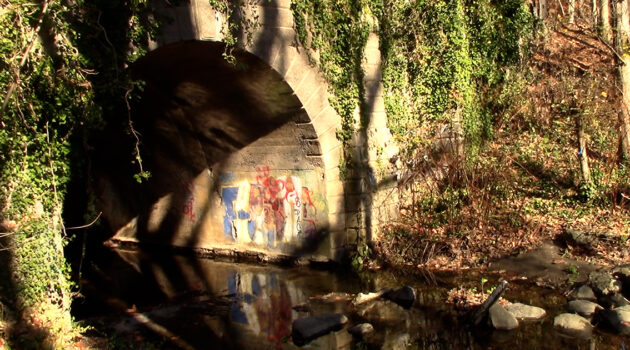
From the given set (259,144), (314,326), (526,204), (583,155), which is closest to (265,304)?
(314,326)

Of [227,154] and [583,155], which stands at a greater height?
[227,154]

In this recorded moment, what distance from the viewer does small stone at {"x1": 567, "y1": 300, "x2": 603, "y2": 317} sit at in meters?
7.19

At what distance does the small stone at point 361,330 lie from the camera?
7.01m

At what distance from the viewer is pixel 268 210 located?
444 inches

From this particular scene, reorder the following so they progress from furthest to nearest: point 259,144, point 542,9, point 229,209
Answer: point 542,9 < point 229,209 < point 259,144

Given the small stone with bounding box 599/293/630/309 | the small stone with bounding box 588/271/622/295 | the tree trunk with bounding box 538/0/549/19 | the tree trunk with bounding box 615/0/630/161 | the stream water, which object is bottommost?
the stream water

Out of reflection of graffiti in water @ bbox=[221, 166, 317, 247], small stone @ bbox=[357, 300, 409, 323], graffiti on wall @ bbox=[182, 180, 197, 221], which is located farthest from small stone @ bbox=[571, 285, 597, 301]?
graffiti on wall @ bbox=[182, 180, 197, 221]

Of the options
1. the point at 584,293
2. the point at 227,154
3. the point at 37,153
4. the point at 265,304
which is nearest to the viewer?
the point at 37,153

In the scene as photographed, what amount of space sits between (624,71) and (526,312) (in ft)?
20.9

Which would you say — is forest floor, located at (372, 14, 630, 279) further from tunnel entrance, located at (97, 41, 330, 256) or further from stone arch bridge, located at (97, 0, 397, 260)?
tunnel entrance, located at (97, 41, 330, 256)

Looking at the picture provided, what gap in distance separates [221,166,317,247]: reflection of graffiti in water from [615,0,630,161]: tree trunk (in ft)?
19.5

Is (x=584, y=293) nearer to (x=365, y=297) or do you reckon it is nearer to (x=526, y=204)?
(x=365, y=297)

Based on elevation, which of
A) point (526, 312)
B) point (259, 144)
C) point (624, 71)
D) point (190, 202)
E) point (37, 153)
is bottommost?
point (526, 312)

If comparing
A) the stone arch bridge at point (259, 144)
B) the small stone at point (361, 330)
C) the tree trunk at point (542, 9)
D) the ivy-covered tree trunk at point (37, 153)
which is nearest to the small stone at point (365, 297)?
the small stone at point (361, 330)
